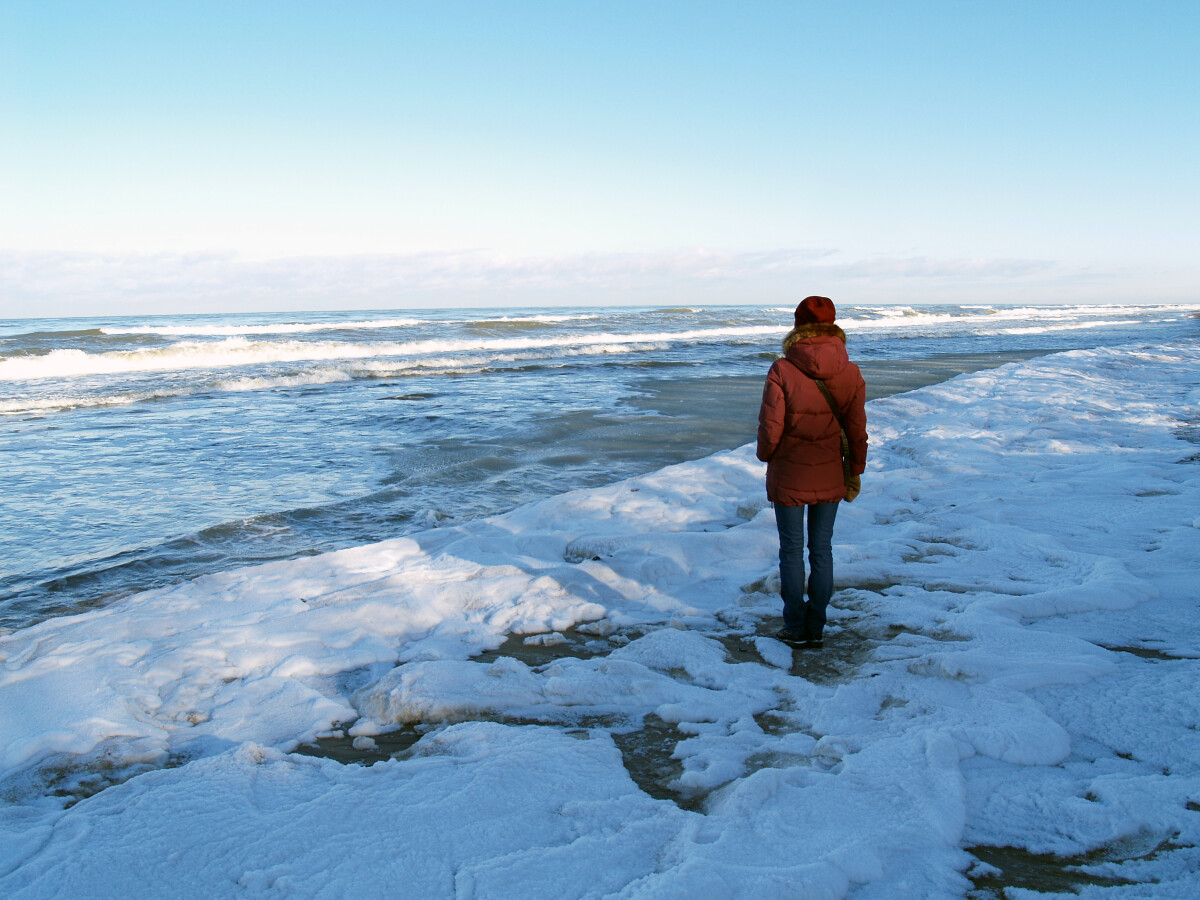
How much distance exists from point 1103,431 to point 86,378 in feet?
79.5

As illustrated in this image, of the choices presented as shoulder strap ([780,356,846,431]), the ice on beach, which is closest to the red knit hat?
shoulder strap ([780,356,846,431])

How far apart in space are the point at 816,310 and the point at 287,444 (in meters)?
9.14

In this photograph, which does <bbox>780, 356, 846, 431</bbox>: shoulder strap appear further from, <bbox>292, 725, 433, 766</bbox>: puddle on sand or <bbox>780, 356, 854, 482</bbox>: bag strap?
<bbox>292, 725, 433, 766</bbox>: puddle on sand

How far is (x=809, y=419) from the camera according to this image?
394 centimetres

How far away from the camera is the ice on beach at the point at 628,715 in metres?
2.33

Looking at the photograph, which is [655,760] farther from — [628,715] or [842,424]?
[842,424]

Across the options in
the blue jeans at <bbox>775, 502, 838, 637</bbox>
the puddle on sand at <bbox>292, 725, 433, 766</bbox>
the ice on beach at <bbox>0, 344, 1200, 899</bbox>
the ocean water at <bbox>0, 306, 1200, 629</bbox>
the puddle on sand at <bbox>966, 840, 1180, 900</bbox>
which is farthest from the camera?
the ocean water at <bbox>0, 306, 1200, 629</bbox>

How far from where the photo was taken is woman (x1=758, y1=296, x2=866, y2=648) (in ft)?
12.8

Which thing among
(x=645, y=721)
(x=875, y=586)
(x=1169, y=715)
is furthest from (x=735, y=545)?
(x=1169, y=715)

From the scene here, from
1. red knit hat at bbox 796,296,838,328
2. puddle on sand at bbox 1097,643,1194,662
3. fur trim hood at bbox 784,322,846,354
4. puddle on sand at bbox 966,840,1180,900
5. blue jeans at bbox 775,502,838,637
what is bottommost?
puddle on sand at bbox 966,840,1180,900

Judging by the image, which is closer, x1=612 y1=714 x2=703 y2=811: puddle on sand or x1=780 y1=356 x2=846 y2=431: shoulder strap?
x1=612 y1=714 x2=703 y2=811: puddle on sand

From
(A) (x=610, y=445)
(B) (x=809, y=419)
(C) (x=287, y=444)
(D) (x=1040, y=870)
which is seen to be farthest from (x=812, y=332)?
(C) (x=287, y=444)

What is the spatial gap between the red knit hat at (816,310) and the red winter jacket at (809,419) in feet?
0.11

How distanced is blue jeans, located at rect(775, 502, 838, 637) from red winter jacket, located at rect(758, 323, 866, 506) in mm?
104
